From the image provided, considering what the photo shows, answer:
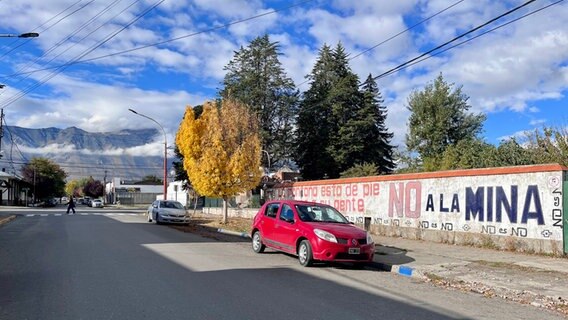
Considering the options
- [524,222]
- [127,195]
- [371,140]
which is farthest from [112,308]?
[127,195]

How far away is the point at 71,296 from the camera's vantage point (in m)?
7.65

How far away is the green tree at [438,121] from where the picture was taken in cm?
5006

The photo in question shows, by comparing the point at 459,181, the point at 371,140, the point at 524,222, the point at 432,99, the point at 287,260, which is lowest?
the point at 287,260

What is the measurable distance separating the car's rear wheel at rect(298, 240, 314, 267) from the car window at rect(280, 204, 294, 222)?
3.29 ft

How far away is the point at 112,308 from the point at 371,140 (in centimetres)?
4614

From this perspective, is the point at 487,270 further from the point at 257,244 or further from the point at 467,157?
the point at 467,157

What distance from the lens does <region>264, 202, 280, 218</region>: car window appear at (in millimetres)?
13680

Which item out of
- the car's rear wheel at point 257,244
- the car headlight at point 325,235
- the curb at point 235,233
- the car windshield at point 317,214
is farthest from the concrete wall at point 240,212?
the car headlight at point 325,235

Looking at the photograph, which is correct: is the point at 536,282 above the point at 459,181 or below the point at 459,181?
below

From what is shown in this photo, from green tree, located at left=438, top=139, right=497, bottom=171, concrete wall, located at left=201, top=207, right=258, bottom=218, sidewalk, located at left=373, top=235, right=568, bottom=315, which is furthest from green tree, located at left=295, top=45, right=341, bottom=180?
sidewalk, located at left=373, top=235, right=568, bottom=315

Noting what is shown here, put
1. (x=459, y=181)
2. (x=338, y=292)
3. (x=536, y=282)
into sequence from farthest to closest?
(x=459, y=181), (x=536, y=282), (x=338, y=292)

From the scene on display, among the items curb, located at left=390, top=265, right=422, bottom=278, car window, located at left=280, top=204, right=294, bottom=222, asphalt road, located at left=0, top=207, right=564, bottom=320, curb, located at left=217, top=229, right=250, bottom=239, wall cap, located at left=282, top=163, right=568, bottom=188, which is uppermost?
wall cap, located at left=282, top=163, right=568, bottom=188

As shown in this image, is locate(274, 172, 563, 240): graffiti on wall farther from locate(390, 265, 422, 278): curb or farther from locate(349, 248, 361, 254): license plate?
locate(349, 248, 361, 254): license plate

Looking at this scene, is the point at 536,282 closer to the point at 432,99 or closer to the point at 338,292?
the point at 338,292
